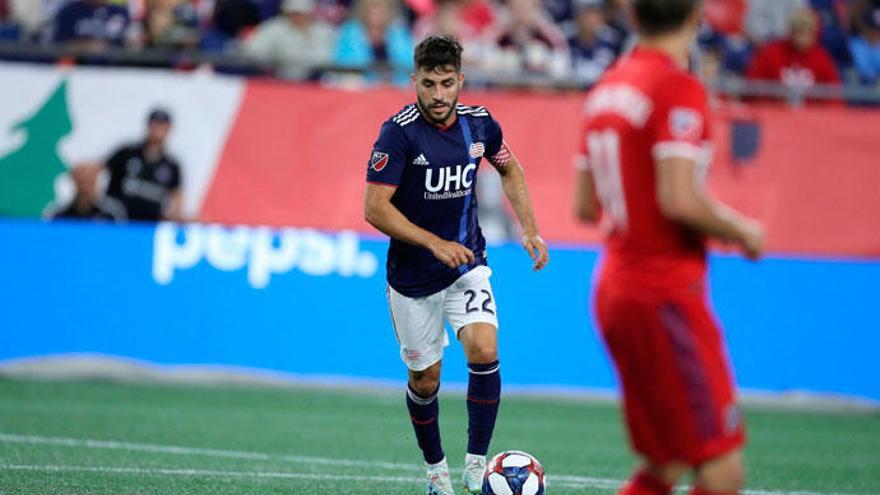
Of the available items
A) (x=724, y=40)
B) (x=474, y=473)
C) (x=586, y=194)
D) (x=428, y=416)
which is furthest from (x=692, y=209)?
(x=724, y=40)

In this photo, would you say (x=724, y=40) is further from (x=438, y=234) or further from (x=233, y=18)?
(x=438, y=234)

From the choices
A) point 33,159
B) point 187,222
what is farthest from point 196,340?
point 33,159

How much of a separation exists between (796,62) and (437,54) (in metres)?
10.3

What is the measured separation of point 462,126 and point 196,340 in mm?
7277

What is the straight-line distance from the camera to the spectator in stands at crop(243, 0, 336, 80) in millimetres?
16125

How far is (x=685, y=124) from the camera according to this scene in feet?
16.0

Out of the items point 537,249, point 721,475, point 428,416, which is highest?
point 537,249

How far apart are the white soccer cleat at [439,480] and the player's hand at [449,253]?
1.11 metres

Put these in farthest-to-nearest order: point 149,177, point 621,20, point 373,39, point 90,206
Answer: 1. point 621,20
2. point 373,39
3. point 149,177
4. point 90,206

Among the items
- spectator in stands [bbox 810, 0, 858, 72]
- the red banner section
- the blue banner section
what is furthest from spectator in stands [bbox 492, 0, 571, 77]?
spectator in stands [bbox 810, 0, 858, 72]

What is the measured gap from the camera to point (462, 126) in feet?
26.1

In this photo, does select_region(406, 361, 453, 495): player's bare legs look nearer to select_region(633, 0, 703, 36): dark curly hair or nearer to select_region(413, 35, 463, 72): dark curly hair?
select_region(413, 35, 463, 72): dark curly hair

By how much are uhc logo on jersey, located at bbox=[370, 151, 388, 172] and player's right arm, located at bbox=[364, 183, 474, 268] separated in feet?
0.29

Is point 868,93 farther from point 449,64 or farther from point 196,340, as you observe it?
point 449,64
